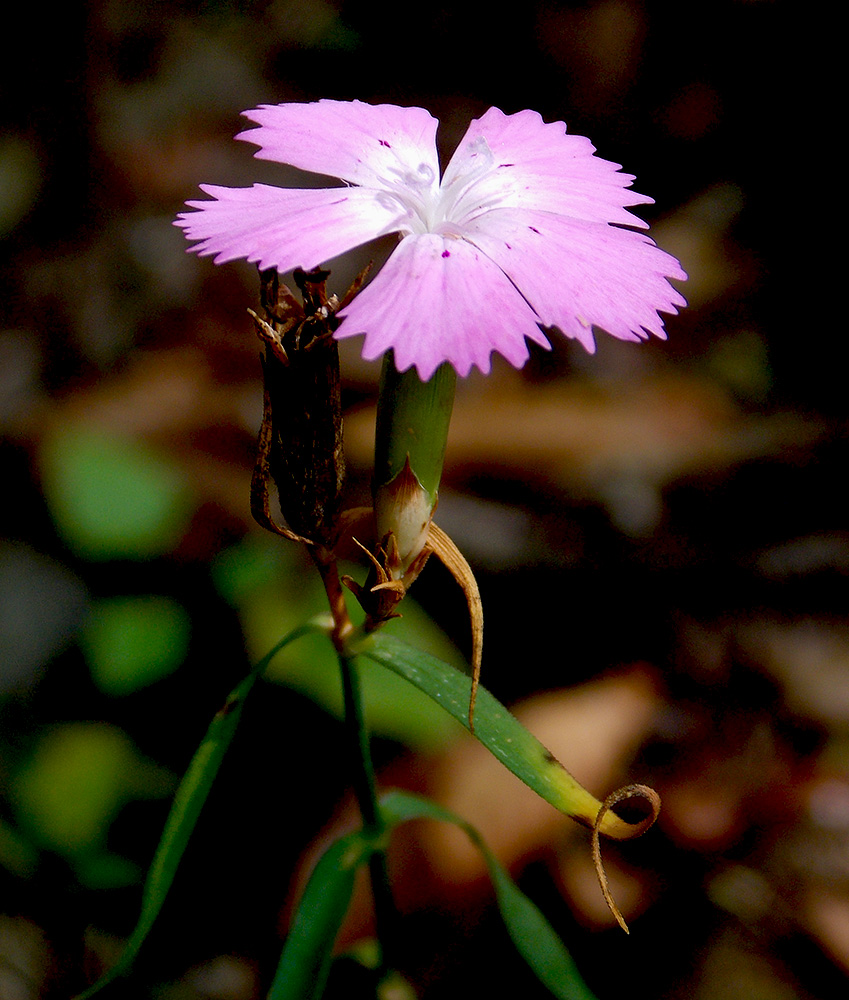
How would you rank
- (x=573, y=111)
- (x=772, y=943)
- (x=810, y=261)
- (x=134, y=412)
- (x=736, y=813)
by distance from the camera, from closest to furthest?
(x=772, y=943) → (x=736, y=813) → (x=134, y=412) → (x=810, y=261) → (x=573, y=111)

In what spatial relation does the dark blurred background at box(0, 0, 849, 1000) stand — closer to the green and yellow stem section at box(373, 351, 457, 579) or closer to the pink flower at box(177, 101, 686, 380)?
Answer: the green and yellow stem section at box(373, 351, 457, 579)

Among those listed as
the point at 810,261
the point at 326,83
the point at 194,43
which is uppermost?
the point at 194,43

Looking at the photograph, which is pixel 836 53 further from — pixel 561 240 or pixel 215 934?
pixel 215 934

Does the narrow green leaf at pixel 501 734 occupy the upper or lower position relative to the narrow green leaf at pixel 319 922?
upper

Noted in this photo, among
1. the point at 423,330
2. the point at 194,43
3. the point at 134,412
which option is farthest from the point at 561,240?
the point at 194,43

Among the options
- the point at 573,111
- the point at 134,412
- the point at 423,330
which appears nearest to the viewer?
the point at 423,330

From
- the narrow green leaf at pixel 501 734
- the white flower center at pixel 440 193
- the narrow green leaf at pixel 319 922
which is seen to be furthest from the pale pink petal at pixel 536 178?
the narrow green leaf at pixel 319 922

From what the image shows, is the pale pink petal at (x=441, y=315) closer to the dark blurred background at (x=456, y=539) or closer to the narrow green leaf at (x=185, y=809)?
the narrow green leaf at (x=185, y=809)

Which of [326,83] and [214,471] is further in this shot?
[326,83]
